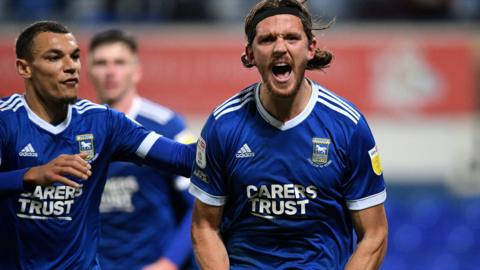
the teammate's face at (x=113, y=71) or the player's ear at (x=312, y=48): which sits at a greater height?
the player's ear at (x=312, y=48)

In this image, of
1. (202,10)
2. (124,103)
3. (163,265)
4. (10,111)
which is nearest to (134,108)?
(124,103)

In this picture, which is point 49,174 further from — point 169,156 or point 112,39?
point 112,39

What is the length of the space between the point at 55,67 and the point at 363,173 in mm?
1529

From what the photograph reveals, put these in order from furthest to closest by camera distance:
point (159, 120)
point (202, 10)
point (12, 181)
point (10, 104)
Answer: point (202, 10), point (159, 120), point (10, 104), point (12, 181)

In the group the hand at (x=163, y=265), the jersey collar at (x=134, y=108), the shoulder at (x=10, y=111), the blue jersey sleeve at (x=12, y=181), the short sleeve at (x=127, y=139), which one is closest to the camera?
the blue jersey sleeve at (x=12, y=181)

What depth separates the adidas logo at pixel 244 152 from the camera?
15.1ft

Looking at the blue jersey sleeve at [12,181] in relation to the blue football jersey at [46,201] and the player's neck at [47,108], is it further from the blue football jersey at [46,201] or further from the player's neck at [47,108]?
the player's neck at [47,108]

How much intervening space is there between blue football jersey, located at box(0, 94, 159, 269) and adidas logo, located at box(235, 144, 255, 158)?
746mm

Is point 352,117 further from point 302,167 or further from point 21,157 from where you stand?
point 21,157

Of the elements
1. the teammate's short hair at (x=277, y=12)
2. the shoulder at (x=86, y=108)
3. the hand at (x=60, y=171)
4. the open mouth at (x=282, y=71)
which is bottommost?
the hand at (x=60, y=171)

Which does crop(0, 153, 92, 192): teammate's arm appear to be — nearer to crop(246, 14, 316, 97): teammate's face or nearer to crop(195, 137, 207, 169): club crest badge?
crop(195, 137, 207, 169): club crest badge

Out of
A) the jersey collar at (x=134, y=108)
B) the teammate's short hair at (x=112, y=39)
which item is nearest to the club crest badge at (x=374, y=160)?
the jersey collar at (x=134, y=108)

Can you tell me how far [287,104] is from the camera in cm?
462

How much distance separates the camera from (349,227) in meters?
4.78
